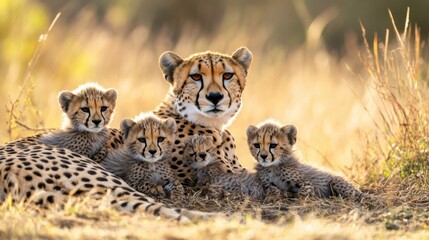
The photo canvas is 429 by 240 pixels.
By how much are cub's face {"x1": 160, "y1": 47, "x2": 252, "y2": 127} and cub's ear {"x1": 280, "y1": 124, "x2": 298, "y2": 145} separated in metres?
0.41

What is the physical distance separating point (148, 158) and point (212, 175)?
Answer: 0.45 metres

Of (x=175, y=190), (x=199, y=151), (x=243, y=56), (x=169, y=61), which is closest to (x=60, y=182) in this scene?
(x=175, y=190)

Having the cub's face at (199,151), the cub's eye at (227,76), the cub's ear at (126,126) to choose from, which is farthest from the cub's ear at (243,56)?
the cub's ear at (126,126)

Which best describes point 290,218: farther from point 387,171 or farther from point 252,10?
point 252,10

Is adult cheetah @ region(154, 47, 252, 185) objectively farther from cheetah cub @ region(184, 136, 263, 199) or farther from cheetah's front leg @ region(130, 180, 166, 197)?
cheetah's front leg @ region(130, 180, 166, 197)

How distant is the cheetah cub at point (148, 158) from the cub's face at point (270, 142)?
0.50 m

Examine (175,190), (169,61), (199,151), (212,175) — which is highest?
(169,61)

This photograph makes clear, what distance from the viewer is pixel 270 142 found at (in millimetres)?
5465

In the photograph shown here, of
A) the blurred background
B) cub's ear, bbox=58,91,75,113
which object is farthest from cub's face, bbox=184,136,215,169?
the blurred background

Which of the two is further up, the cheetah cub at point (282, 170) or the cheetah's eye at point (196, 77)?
the cheetah's eye at point (196, 77)

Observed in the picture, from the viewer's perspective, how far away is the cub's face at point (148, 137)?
5.30m

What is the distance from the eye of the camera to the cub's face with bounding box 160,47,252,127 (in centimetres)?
572

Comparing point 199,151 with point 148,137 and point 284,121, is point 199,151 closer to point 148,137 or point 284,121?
point 148,137

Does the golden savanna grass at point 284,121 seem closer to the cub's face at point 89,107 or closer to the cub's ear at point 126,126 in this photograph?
the cub's ear at point 126,126
